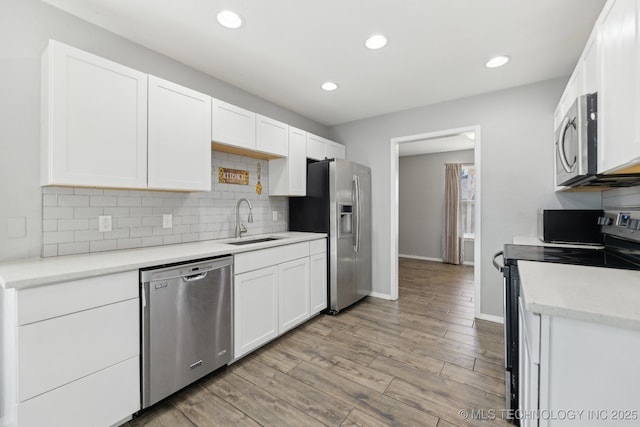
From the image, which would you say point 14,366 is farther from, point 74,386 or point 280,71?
point 280,71

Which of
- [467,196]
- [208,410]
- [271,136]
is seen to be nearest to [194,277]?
[208,410]

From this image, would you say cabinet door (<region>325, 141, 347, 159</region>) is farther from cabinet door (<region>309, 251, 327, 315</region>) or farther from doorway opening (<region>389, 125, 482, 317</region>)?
cabinet door (<region>309, 251, 327, 315</region>)

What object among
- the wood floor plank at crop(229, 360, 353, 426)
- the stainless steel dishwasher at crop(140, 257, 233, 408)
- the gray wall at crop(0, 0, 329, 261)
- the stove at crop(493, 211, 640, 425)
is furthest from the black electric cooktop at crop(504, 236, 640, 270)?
the gray wall at crop(0, 0, 329, 261)

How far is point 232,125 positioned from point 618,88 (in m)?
2.47

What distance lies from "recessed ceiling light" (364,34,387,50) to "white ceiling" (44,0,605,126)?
57 mm

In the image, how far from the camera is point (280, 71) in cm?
258

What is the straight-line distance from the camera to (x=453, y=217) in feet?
19.4

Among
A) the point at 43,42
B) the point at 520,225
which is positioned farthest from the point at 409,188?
the point at 43,42

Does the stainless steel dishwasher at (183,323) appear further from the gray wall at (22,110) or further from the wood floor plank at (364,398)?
the gray wall at (22,110)

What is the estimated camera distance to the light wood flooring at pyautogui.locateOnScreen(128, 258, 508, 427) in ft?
5.29

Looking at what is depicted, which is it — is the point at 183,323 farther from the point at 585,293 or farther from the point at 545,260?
the point at 545,260

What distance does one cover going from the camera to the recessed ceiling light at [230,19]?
5.92 feet

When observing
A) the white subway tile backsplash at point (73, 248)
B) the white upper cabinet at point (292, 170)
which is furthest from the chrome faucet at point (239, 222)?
the white subway tile backsplash at point (73, 248)


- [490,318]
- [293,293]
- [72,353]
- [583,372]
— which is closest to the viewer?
[583,372]
